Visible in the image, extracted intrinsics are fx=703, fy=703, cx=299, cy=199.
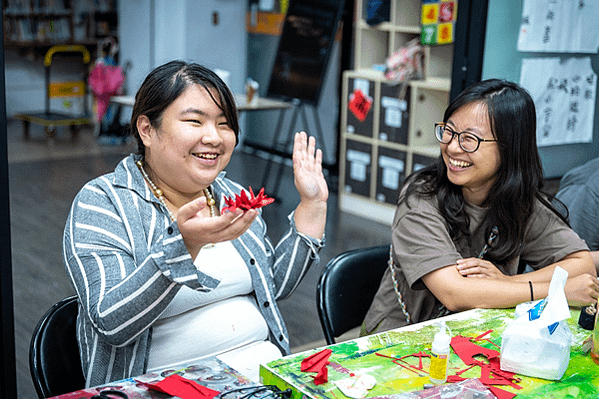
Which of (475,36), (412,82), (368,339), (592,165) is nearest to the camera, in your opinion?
(368,339)

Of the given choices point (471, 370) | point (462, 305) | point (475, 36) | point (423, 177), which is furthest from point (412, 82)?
point (471, 370)

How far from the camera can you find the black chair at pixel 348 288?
1866 mm

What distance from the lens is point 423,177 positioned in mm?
1948

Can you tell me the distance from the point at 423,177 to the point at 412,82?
2.93m

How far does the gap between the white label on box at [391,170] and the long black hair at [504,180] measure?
303 cm

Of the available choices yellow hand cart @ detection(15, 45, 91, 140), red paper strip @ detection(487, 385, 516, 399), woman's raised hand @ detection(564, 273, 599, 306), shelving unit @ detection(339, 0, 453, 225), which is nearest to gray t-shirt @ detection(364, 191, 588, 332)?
woman's raised hand @ detection(564, 273, 599, 306)

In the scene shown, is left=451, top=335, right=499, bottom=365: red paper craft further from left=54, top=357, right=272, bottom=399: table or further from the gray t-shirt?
left=54, top=357, right=272, bottom=399: table

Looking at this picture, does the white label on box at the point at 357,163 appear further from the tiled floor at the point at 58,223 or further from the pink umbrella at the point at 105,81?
the pink umbrella at the point at 105,81

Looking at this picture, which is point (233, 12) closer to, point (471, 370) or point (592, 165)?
point (592, 165)

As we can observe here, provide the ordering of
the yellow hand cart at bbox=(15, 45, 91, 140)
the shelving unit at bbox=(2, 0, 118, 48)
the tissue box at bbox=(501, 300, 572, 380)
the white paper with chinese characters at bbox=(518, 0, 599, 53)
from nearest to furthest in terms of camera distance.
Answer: the tissue box at bbox=(501, 300, 572, 380) → the white paper with chinese characters at bbox=(518, 0, 599, 53) → the yellow hand cart at bbox=(15, 45, 91, 140) → the shelving unit at bbox=(2, 0, 118, 48)

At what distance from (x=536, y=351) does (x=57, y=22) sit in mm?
8721

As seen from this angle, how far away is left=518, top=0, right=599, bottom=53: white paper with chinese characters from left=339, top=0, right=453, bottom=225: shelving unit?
1.76m

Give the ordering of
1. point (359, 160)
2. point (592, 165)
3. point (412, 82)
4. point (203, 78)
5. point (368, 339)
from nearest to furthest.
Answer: point (368, 339), point (203, 78), point (592, 165), point (412, 82), point (359, 160)

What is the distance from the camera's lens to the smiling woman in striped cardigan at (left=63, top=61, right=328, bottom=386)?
4.53ft
